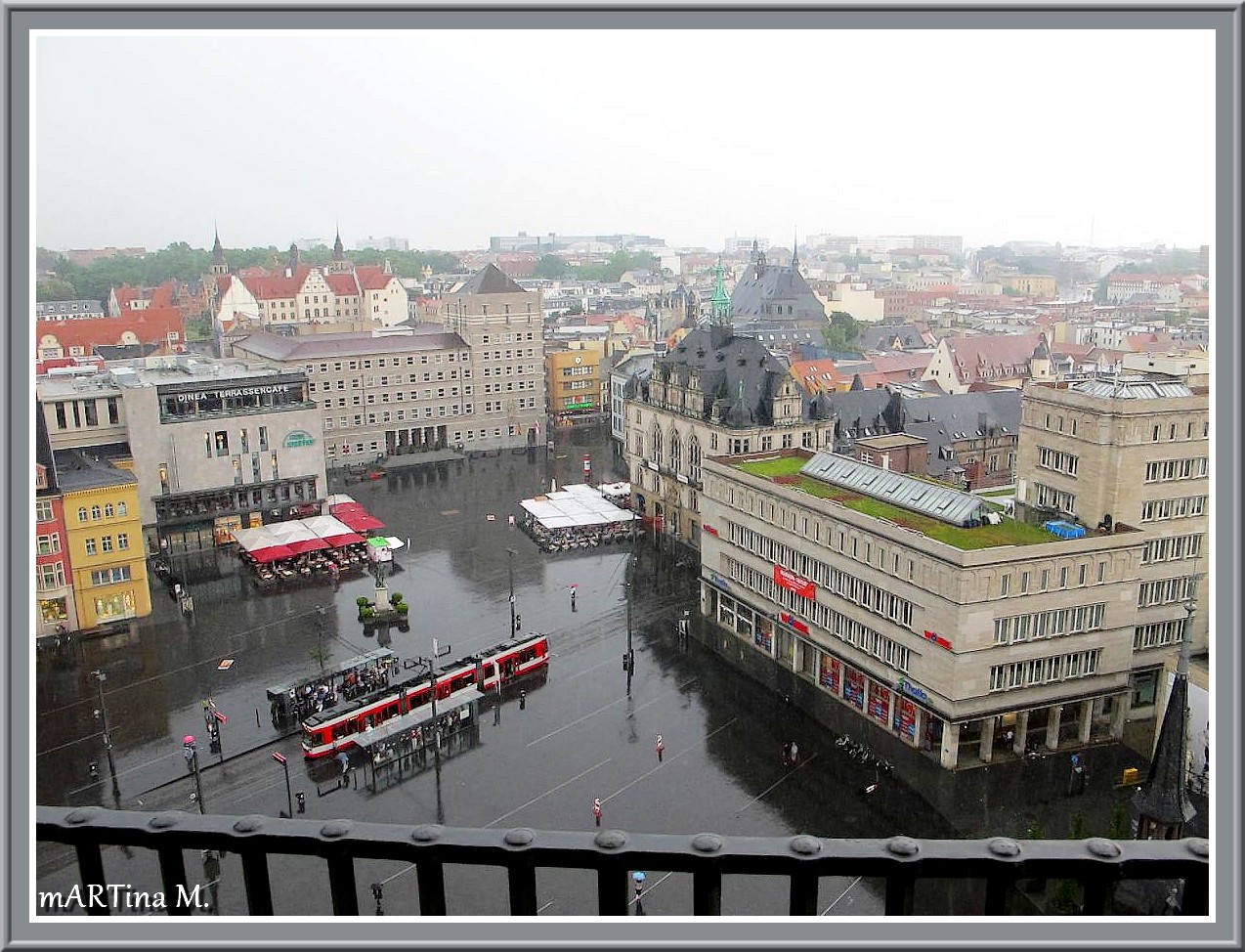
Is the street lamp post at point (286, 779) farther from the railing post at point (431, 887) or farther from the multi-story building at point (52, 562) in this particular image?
the railing post at point (431, 887)

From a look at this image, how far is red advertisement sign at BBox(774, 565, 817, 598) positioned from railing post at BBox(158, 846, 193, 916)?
67.7ft

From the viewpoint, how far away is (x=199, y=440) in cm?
3709

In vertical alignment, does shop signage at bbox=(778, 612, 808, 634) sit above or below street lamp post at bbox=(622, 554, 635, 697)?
above

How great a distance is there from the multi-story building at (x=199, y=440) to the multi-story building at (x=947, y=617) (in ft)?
68.5

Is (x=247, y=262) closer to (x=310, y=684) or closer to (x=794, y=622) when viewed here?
(x=310, y=684)

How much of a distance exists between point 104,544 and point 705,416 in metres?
20.0

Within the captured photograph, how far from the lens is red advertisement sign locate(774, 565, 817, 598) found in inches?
942

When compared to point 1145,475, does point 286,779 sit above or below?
below

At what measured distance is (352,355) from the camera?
51469 mm

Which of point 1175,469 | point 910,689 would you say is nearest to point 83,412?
point 910,689

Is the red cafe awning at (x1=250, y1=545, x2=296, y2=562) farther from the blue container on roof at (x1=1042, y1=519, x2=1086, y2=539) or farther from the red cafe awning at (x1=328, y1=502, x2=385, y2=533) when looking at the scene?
the blue container on roof at (x1=1042, y1=519, x2=1086, y2=539)

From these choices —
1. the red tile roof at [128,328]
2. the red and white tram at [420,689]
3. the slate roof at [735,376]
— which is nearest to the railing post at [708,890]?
the red and white tram at [420,689]

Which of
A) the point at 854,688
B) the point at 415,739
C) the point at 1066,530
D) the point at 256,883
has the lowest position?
the point at 415,739

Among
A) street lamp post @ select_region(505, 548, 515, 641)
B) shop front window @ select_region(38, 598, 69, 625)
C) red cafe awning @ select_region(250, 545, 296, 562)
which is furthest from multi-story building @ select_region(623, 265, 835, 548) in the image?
shop front window @ select_region(38, 598, 69, 625)
